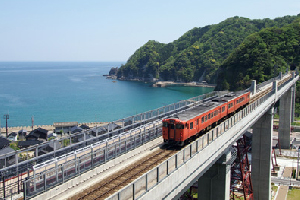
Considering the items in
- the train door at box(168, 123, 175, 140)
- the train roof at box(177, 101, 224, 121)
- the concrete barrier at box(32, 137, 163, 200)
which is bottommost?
the concrete barrier at box(32, 137, 163, 200)

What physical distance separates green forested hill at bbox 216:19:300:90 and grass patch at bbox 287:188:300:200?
6019 cm

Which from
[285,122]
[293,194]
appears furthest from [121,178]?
[285,122]

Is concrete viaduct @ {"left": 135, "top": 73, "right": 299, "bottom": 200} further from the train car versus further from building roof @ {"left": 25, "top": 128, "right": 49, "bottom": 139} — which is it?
building roof @ {"left": 25, "top": 128, "right": 49, "bottom": 139}

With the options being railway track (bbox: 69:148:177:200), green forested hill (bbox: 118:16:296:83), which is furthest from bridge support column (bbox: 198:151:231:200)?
green forested hill (bbox: 118:16:296:83)

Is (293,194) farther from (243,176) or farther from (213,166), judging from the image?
(213,166)

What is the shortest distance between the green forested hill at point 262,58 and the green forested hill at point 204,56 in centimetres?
4304

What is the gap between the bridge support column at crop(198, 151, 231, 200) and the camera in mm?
21844

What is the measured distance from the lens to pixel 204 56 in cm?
16700

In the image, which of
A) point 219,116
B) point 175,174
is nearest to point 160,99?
point 219,116

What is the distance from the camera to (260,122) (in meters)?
37.0

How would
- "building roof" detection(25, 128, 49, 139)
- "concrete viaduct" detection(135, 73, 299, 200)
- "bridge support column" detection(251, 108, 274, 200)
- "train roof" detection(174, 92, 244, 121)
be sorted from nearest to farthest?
1. "concrete viaduct" detection(135, 73, 299, 200)
2. "train roof" detection(174, 92, 244, 121)
3. "bridge support column" detection(251, 108, 274, 200)
4. "building roof" detection(25, 128, 49, 139)

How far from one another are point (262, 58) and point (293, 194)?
71066 mm

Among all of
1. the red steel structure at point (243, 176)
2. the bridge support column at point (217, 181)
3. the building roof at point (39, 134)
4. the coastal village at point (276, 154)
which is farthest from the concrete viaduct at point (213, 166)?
the building roof at point (39, 134)

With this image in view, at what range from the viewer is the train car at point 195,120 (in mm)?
18547
